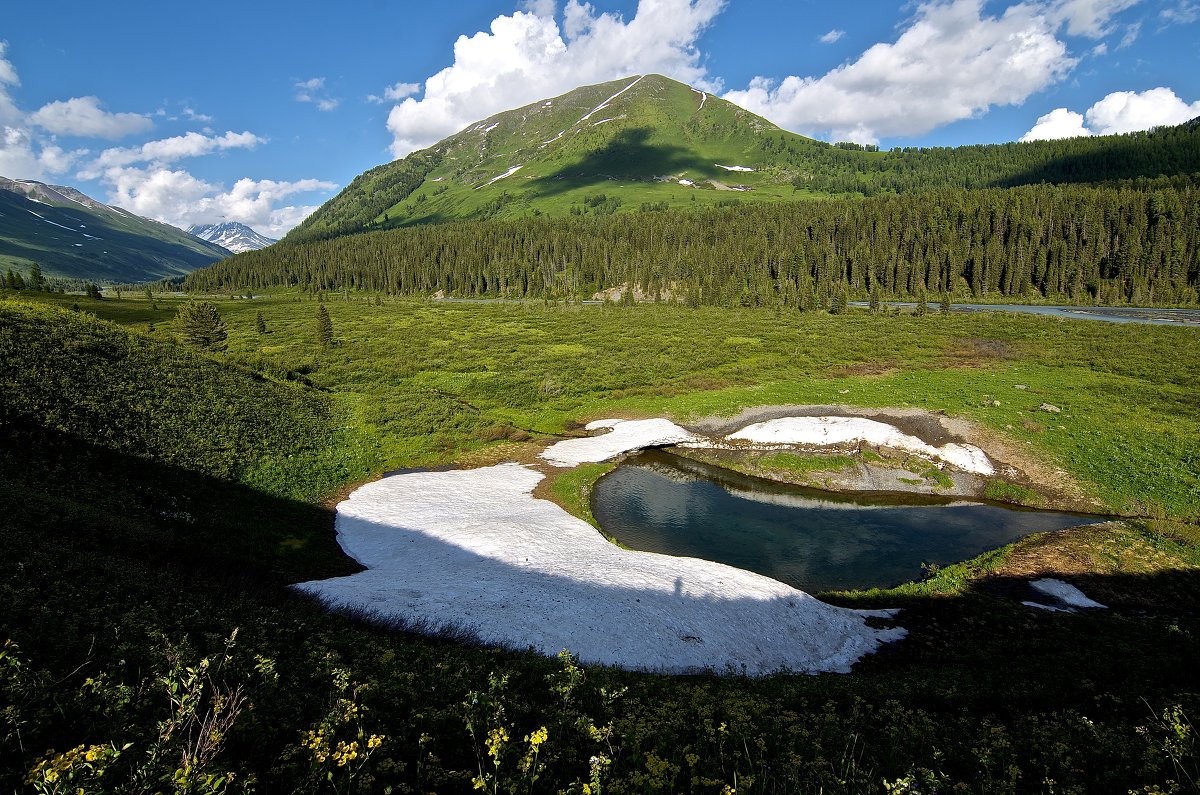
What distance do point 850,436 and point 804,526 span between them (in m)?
11.9

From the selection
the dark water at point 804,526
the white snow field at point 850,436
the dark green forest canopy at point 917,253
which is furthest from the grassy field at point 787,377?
the dark green forest canopy at point 917,253

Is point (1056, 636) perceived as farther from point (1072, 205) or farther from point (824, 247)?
point (1072, 205)

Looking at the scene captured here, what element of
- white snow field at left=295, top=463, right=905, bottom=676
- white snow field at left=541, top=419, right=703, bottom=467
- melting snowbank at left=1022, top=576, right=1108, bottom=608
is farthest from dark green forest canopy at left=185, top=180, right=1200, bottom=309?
white snow field at left=295, top=463, right=905, bottom=676

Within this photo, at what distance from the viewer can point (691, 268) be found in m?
170

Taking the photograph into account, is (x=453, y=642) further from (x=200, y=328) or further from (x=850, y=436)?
(x=200, y=328)

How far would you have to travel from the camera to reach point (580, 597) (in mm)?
17812

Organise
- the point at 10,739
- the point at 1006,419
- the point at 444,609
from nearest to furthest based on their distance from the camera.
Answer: the point at 10,739 < the point at 444,609 < the point at 1006,419

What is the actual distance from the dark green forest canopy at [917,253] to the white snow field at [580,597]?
385ft

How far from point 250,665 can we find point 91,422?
22.0 m

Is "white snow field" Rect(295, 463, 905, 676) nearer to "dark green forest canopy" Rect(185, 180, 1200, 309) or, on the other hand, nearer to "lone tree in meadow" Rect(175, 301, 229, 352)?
"lone tree in meadow" Rect(175, 301, 229, 352)

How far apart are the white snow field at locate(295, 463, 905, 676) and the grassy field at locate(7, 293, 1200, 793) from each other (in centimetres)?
172

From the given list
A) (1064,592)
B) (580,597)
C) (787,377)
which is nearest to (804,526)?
(1064,592)

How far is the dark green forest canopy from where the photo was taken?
136000 millimetres

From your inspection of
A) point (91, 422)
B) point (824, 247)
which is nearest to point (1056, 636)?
point (91, 422)
